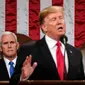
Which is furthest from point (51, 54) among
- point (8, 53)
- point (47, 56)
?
point (8, 53)

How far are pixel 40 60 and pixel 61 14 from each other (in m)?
0.41

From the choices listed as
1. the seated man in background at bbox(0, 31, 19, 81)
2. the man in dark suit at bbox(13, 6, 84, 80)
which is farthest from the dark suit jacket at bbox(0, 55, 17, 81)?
the man in dark suit at bbox(13, 6, 84, 80)

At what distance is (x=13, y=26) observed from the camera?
14.2ft

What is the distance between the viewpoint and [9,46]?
3385 millimetres

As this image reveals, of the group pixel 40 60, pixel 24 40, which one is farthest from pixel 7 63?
pixel 40 60

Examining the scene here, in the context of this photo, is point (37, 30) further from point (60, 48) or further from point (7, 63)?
point (60, 48)

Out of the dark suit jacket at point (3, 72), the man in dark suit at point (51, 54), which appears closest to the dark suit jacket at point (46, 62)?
the man in dark suit at point (51, 54)

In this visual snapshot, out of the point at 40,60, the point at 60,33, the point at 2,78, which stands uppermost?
the point at 60,33

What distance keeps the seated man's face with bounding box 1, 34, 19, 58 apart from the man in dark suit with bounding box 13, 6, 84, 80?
1.62 feet

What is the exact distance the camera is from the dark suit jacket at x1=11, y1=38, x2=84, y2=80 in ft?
8.99

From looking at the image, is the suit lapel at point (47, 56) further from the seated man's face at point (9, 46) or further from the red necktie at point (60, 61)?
the seated man's face at point (9, 46)

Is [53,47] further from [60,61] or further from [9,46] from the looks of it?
→ [9,46]

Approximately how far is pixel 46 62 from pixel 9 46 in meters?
0.70

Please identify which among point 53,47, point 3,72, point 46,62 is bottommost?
point 3,72
